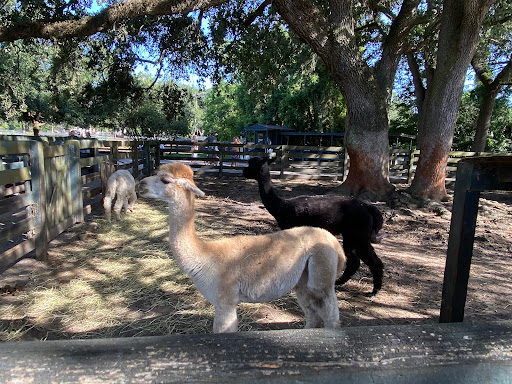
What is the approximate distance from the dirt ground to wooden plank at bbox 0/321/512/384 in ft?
7.43

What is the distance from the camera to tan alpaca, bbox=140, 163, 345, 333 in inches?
102

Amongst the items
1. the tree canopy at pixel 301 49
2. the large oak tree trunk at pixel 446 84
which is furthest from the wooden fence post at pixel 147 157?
the large oak tree trunk at pixel 446 84

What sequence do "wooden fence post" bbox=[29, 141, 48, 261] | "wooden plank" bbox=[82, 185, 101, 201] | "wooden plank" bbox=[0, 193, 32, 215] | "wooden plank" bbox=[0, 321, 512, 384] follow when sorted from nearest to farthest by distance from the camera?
"wooden plank" bbox=[0, 321, 512, 384] < "wooden plank" bbox=[0, 193, 32, 215] < "wooden fence post" bbox=[29, 141, 48, 261] < "wooden plank" bbox=[82, 185, 101, 201]

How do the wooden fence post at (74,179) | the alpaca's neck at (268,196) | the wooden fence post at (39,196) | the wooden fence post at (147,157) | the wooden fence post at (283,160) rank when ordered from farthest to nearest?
the wooden fence post at (283,160) → the wooden fence post at (147,157) → the wooden fence post at (74,179) → the alpaca's neck at (268,196) → the wooden fence post at (39,196)

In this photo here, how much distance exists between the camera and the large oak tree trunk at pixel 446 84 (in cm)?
905

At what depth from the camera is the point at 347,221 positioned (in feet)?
14.1

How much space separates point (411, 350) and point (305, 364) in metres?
0.40

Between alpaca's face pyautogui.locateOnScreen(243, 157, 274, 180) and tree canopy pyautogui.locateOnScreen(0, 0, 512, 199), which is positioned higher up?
tree canopy pyautogui.locateOnScreen(0, 0, 512, 199)

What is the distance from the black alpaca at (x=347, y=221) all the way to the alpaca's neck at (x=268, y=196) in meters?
0.05

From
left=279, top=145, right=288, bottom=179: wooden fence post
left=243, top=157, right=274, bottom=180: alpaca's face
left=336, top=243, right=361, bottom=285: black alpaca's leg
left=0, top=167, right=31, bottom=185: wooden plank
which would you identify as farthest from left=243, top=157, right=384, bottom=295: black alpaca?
left=279, top=145, right=288, bottom=179: wooden fence post

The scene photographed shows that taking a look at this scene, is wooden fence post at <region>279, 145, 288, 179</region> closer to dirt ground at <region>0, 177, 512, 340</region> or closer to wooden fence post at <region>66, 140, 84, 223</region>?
dirt ground at <region>0, 177, 512, 340</region>

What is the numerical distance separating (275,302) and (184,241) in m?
1.82

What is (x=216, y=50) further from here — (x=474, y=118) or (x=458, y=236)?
(x=474, y=118)

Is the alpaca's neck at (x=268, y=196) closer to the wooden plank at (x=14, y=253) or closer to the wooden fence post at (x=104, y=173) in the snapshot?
the wooden plank at (x=14, y=253)
